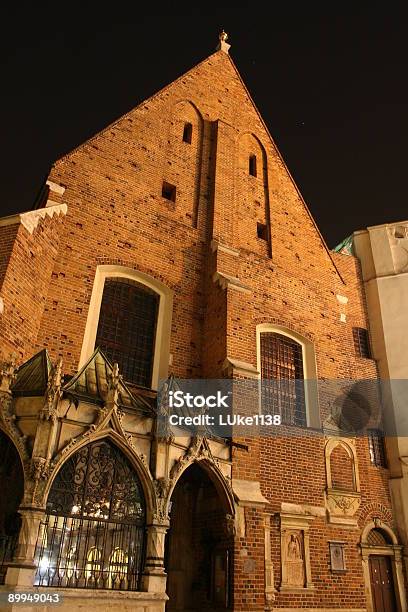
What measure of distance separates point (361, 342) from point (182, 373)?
271 inches

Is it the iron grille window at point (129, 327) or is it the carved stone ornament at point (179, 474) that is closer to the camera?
the carved stone ornament at point (179, 474)

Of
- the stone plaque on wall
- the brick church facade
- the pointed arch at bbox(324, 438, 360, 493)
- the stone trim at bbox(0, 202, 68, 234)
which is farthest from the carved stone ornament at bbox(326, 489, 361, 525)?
the stone trim at bbox(0, 202, 68, 234)

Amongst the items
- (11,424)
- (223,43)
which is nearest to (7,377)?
(11,424)

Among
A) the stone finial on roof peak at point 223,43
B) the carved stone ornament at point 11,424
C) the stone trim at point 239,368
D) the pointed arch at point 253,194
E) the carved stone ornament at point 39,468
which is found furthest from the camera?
the stone finial on roof peak at point 223,43

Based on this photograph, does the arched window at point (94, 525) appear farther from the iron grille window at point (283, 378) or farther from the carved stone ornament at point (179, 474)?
the iron grille window at point (283, 378)

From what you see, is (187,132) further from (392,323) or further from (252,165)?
(392,323)

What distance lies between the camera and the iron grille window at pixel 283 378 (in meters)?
12.7

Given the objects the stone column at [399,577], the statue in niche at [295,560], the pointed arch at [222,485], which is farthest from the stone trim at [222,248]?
the stone column at [399,577]

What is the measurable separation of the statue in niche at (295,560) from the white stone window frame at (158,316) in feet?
14.3

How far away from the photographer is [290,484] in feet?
37.4

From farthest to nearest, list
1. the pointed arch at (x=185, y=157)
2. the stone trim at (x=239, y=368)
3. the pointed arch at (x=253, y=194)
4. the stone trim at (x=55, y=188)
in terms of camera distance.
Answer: the pointed arch at (x=253, y=194), the pointed arch at (x=185, y=157), the stone trim at (x=55, y=188), the stone trim at (x=239, y=368)

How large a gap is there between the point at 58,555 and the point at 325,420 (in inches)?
305

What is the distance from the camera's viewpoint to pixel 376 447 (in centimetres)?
1417

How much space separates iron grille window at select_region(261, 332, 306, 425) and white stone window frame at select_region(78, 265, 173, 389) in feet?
8.51
